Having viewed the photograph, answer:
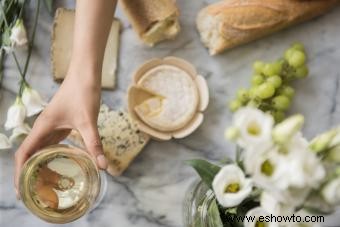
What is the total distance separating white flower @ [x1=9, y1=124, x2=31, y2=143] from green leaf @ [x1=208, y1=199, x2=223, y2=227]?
314 mm

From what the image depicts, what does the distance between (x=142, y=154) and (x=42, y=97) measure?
0.59 feet

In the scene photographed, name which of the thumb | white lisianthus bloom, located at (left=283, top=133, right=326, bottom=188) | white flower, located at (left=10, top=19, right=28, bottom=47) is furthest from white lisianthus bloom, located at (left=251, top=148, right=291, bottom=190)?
white flower, located at (left=10, top=19, right=28, bottom=47)

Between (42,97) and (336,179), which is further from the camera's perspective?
(42,97)

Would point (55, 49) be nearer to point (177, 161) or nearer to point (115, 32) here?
point (115, 32)

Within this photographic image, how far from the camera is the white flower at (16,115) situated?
74cm

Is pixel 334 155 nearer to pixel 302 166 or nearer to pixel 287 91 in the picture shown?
pixel 302 166

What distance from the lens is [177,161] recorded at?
2.63 ft

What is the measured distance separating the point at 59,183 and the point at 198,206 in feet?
0.60

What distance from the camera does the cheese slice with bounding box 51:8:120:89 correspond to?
797 mm

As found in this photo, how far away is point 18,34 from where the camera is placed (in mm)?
763

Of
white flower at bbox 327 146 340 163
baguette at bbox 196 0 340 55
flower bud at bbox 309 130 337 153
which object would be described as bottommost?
baguette at bbox 196 0 340 55

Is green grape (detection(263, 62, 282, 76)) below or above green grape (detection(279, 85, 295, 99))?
above

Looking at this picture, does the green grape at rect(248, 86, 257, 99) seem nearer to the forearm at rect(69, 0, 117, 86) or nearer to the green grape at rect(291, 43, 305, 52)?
the green grape at rect(291, 43, 305, 52)

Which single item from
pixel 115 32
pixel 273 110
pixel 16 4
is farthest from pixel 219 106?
pixel 16 4
